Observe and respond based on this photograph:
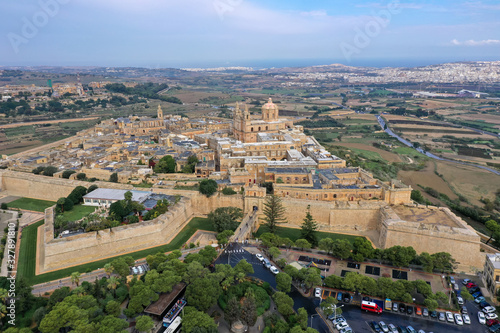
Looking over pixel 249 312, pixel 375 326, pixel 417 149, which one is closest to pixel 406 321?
pixel 375 326

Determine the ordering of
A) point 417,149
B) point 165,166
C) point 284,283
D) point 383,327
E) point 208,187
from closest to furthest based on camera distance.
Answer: point 383,327 → point 284,283 → point 208,187 → point 165,166 → point 417,149

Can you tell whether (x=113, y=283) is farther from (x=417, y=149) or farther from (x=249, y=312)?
(x=417, y=149)

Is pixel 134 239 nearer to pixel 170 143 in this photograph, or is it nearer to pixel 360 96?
pixel 170 143

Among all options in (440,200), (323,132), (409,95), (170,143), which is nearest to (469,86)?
(409,95)

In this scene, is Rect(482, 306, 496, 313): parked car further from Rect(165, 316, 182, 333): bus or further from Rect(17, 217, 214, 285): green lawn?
Rect(17, 217, 214, 285): green lawn

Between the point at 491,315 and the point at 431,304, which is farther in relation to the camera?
the point at 491,315

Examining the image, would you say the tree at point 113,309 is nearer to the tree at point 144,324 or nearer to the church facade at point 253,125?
the tree at point 144,324
